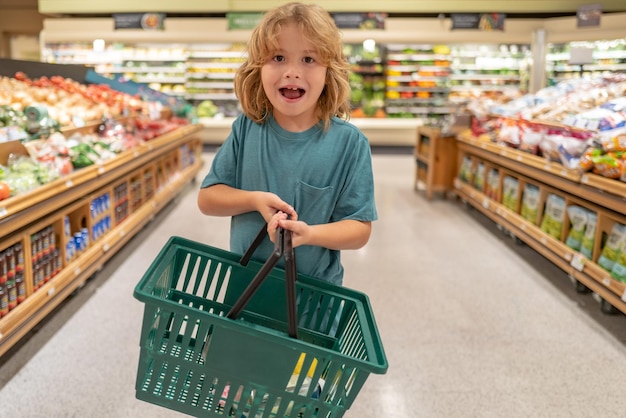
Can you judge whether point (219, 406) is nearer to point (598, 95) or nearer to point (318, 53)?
point (318, 53)

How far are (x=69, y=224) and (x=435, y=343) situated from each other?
7.50ft

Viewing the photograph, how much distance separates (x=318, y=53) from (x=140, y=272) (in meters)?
3.27

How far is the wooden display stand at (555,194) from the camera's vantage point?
3.39 meters

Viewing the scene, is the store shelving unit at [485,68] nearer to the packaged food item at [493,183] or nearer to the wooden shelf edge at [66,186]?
the packaged food item at [493,183]

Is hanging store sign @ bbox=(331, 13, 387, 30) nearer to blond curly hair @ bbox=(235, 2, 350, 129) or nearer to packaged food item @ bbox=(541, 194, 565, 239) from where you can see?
packaged food item @ bbox=(541, 194, 565, 239)

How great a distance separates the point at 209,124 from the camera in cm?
1131

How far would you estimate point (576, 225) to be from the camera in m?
3.90

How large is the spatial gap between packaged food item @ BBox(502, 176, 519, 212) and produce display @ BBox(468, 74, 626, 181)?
1.04 ft

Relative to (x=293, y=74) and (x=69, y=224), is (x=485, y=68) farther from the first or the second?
(x=293, y=74)

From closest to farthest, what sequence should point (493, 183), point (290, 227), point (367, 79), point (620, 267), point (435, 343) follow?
point (290, 227)
point (435, 343)
point (620, 267)
point (493, 183)
point (367, 79)

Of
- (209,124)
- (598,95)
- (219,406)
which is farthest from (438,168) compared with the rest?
(219,406)

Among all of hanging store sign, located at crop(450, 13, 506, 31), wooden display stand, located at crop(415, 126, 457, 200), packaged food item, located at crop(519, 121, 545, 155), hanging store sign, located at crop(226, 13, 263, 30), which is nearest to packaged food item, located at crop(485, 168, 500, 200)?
packaged food item, located at crop(519, 121, 545, 155)

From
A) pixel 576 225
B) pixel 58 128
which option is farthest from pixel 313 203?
pixel 58 128

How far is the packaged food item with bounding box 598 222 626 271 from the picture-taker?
3.34m
